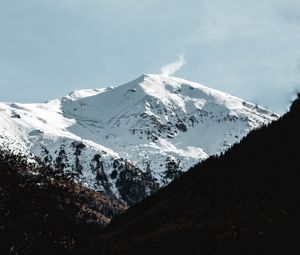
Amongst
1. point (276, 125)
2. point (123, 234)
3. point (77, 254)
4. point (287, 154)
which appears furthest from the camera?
point (276, 125)

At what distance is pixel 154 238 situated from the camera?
3538 cm

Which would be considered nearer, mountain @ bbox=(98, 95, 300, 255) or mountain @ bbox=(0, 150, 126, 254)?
mountain @ bbox=(98, 95, 300, 255)

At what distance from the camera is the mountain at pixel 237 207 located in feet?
88.6

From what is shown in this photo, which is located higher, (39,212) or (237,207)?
(237,207)

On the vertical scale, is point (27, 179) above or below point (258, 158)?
below

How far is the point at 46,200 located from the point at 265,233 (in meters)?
15.8

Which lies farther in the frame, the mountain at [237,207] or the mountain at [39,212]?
the mountain at [39,212]

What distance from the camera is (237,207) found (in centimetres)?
3638

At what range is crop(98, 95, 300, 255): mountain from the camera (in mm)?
27000

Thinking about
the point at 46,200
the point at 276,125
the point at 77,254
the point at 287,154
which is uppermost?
the point at 276,125

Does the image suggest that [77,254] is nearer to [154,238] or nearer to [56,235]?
[56,235]

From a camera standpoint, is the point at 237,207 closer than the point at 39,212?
Yes

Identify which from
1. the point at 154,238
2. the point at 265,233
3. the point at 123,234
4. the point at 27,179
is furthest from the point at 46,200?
the point at 265,233

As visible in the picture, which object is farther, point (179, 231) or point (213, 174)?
point (213, 174)
